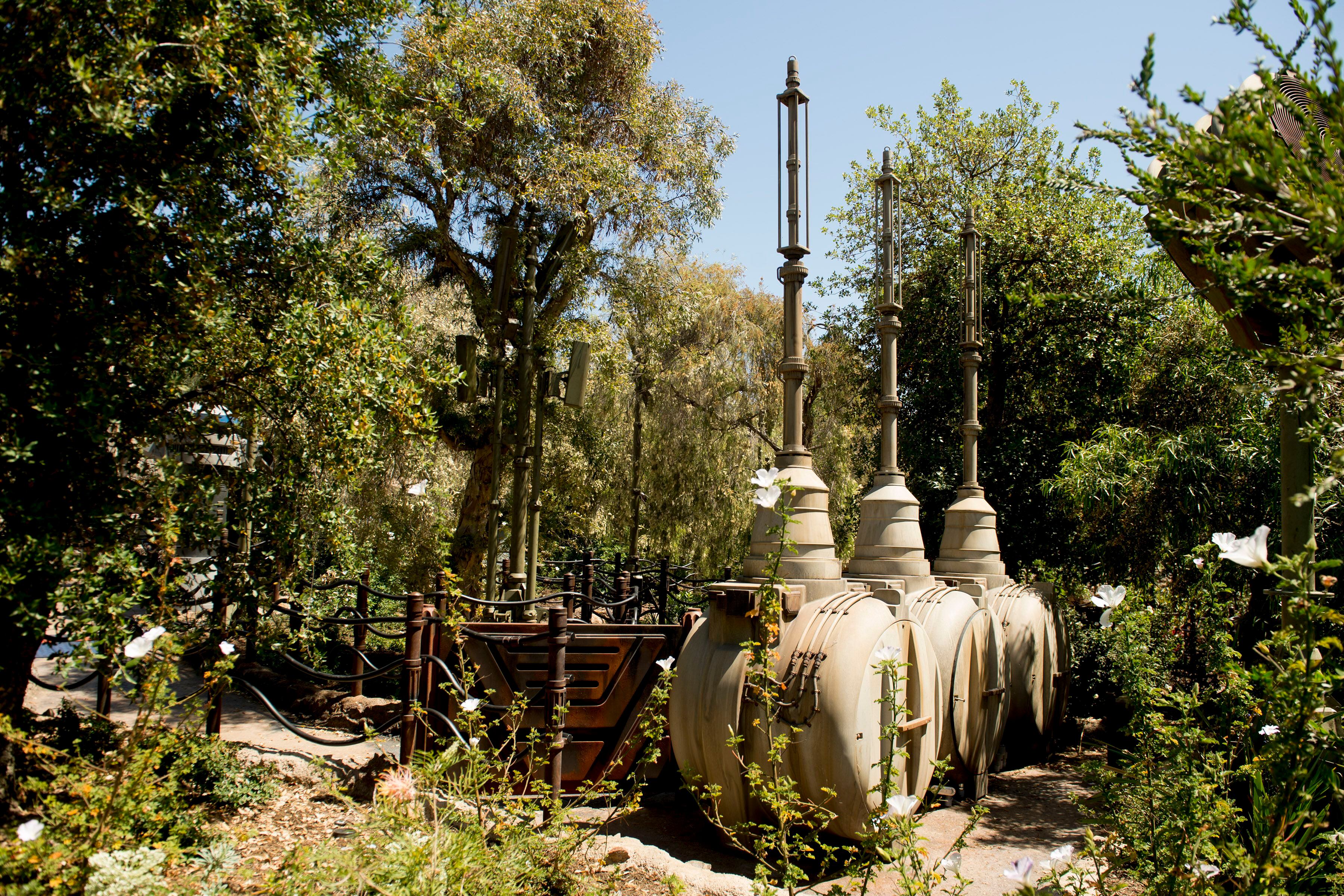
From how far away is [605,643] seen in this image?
6262mm

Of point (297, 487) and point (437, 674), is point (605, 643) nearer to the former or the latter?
point (437, 674)

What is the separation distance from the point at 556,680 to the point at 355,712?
303 cm

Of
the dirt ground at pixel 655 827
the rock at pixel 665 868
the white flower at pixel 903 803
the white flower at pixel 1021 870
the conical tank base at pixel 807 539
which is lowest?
the dirt ground at pixel 655 827

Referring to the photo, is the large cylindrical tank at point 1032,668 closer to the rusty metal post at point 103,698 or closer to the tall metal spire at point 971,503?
the tall metal spire at point 971,503

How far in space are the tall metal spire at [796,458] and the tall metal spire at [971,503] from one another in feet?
11.7

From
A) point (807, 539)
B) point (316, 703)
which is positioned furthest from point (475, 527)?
point (807, 539)

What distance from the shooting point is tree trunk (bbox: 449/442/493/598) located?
40.4 ft

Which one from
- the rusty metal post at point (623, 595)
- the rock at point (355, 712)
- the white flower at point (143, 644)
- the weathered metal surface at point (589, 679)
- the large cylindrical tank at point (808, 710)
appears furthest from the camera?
the rusty metal post at point (623, 595)

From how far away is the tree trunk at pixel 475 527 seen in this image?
40.4 feet

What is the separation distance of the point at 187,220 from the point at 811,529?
3864 mm

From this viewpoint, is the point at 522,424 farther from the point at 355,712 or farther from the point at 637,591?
the point at 355,712

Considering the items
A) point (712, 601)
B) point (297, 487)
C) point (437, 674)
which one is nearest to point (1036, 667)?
point (712, 601)

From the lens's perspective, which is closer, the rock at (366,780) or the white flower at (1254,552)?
the white flower at (1254,552)

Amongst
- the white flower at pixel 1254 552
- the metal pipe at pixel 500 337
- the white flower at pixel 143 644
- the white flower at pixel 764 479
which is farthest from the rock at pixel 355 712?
the white flower at pixel 1254 552
